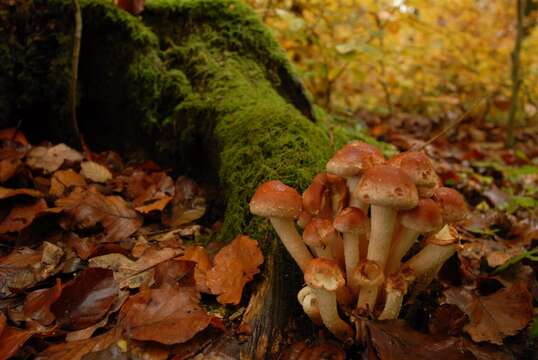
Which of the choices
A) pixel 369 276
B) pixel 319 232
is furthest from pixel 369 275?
pixel 319 232

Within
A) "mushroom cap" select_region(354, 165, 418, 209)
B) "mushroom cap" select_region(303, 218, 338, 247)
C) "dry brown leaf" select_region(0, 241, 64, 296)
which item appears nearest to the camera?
"mushroom cap" select_region(354, 165, 418, 209)

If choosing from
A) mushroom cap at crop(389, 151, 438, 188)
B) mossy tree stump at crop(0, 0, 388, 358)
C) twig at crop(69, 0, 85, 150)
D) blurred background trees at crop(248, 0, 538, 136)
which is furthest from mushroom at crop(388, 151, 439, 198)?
blurred background trees at crop(248, 0, 538, 136)

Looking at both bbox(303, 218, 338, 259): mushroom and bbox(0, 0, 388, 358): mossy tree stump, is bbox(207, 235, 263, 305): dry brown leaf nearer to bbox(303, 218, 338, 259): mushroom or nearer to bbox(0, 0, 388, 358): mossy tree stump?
bbox(303, 218, 338, 259): mushroom

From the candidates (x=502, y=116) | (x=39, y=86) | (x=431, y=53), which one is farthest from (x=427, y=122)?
(x=39, y=86)

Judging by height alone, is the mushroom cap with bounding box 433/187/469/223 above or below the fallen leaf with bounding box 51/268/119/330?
above

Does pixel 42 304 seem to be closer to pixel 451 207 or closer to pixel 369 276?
pixel 369 276

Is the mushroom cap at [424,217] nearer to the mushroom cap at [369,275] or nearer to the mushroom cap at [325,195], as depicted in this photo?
the mushroom cap at [369,275]

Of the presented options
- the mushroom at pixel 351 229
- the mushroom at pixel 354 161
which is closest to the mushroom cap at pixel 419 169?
the mushroom at pixel 354 161

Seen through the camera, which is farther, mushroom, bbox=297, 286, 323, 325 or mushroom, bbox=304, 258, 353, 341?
mushroom, bbox=297, 286, 323, 325
